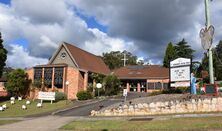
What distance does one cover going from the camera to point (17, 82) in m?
41.0

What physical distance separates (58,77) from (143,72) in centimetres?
1788

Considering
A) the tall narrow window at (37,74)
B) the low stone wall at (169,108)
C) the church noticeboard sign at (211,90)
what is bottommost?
the low stone wall at (169,108)

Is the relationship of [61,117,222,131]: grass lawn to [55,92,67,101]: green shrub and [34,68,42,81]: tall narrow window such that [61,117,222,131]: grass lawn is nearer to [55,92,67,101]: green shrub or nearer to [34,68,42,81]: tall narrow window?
[55,92,67,101]: green shrub

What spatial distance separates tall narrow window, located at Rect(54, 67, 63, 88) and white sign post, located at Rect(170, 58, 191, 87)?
758 inches

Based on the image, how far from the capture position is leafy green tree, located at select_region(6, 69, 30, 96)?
41125 mm

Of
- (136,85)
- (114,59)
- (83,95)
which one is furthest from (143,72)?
(114,59)

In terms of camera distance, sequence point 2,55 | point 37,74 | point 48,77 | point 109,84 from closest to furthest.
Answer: point 2,55 < point 48,77 < point 109,84 < point 37,74

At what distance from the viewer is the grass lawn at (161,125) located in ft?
48.0

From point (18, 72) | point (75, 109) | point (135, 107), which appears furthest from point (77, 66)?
point (135, 107)

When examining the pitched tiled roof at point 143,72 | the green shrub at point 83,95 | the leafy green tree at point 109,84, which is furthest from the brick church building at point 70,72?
the leafy green tree at point 109,84

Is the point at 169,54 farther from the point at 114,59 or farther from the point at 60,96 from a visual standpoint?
the point at 60,96

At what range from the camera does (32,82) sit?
42000 millimetres

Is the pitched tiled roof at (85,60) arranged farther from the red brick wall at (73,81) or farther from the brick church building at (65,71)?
the red brick wall at (73,81)

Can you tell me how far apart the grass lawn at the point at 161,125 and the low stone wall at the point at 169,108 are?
9.25ft
